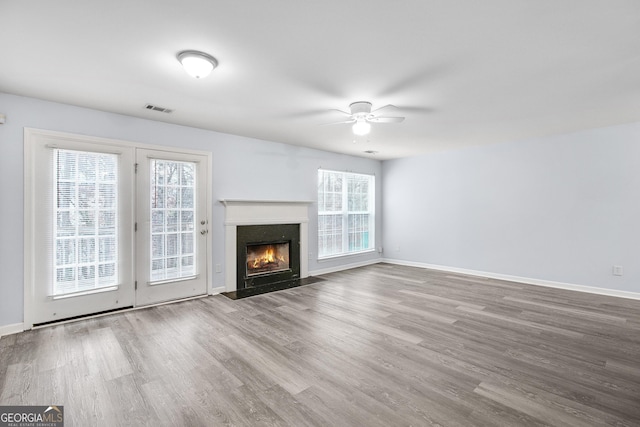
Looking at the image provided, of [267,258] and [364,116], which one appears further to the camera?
[267,258]

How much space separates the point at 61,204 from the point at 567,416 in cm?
490

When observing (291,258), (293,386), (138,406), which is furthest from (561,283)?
(138,406)

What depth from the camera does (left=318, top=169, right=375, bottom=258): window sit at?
6.14 meters

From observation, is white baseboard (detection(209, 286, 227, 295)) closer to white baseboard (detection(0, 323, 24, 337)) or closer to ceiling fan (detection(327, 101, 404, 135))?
white baseboard (detection(0, 323, 24, 337))

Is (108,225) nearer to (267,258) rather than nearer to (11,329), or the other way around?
(11,329)

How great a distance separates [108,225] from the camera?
141 inches

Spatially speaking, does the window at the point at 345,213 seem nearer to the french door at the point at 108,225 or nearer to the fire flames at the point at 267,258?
the fire flames at the point at 267,258

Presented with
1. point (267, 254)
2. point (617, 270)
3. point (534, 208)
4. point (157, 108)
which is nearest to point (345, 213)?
point (267, 254)

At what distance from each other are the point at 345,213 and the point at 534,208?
137 inches

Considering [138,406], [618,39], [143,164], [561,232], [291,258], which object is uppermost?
[618,39]

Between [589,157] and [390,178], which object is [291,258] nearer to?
[390,178]

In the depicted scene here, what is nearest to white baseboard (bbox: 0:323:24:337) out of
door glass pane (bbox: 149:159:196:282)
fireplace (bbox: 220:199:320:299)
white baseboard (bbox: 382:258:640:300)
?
door glass pane (bbox: 149:159:196:282)

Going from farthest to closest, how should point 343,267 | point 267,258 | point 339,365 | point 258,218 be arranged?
1. point 343,267
2. point 267,258
3. point 258,218
4. point 339,365

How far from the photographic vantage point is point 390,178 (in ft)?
23.6
